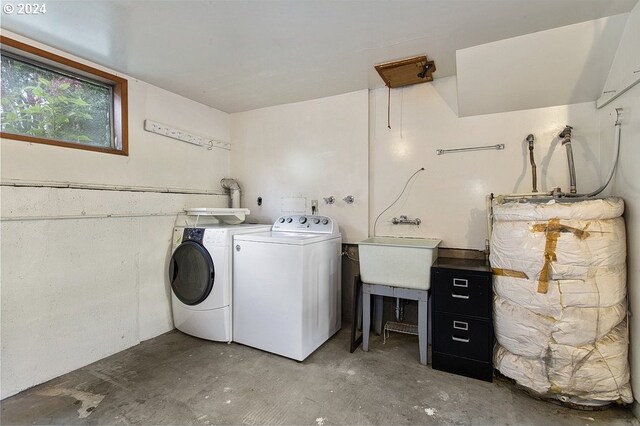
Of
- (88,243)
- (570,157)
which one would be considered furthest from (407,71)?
(88,243)

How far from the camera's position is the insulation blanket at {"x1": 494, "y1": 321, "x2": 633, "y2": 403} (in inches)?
64.5

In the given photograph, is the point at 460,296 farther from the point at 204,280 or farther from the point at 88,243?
the point at 88,243

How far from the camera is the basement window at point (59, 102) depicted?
1957 mm

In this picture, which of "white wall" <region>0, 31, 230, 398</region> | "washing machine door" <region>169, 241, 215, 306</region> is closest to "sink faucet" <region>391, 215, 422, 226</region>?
"washing machine door" <region>169, 241, 215, 306</region>

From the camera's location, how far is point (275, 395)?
6.03 ft

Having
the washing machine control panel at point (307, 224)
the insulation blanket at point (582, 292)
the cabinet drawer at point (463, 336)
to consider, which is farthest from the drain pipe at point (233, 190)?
the insulation blanket at point (582, 292)

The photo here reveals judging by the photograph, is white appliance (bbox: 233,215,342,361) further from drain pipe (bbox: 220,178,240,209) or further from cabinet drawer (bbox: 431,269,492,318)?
drain pipe (bbox: 220,178,240,209)

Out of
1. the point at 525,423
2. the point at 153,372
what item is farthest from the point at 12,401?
the point at 525,423

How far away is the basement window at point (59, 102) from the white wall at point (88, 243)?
80 mm

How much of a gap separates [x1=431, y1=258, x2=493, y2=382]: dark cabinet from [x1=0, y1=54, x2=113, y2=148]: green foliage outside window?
2894mm

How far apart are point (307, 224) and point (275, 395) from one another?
57.2 inches

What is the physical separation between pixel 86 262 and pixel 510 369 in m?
3.05

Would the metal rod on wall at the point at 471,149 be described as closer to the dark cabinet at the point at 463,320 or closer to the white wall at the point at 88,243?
the dark cabinet at the point at 463,320

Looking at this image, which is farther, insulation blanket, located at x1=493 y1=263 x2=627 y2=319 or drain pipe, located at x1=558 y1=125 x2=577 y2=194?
drain pipe, located at x1=558 y1=125 x2=577 y2=194
